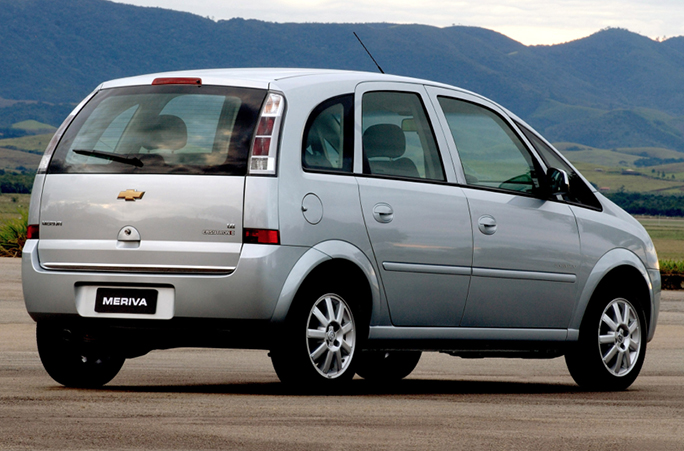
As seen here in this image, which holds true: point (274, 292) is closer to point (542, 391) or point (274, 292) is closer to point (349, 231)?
point (349, 231)

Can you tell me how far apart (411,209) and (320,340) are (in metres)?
1.03

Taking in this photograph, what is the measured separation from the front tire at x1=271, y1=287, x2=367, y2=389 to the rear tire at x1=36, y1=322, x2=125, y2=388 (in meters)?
1.28

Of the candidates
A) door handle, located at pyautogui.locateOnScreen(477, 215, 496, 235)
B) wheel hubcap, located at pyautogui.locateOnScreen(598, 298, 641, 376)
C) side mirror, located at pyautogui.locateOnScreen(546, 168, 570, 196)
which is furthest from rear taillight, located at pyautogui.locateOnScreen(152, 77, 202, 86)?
wheel hubcap, located at pyautogui.locateOnScreen(598, 298, 641, 376)

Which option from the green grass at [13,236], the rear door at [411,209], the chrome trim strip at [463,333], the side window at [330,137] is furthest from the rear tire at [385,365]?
the green grass at [13,236]

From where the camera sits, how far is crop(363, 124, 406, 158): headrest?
24.2 ft

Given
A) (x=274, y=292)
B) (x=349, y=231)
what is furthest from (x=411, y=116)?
(x=274, y=292)

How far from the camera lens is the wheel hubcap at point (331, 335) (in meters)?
6.88

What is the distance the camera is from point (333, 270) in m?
6.99

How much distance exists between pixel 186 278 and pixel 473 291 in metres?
2.05

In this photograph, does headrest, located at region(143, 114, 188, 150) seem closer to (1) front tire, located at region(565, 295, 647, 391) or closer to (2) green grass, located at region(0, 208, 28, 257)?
(1) front tire, located at region(565, 295, 647, 391)

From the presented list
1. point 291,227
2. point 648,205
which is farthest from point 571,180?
point 648,205

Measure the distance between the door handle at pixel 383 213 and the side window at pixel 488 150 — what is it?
32.8 inches

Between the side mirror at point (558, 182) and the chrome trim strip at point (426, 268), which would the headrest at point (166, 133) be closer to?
the chrome trim strip at point (426, 268)

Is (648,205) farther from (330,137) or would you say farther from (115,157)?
(115,157)
